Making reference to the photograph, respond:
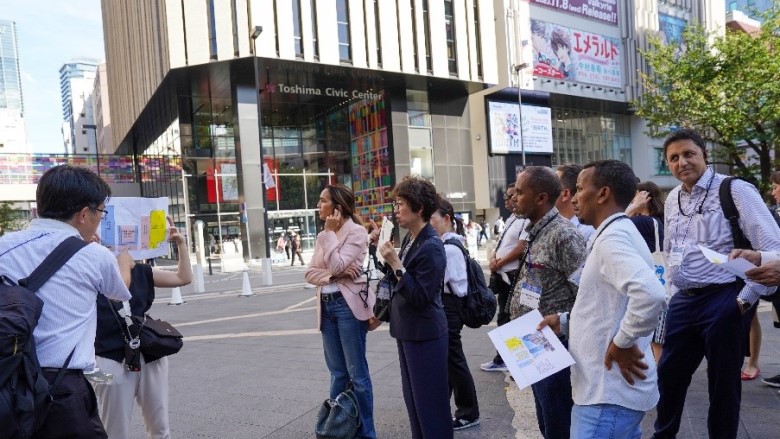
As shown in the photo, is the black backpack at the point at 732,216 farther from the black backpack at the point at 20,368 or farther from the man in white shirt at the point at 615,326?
the black backpack at the point at 20,368

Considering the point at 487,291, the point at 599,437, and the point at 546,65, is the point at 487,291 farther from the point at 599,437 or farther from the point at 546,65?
the point at 546,65

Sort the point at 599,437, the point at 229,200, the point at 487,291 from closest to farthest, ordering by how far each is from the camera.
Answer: the point at 599,437
the point at 487,291
the point at 229,200

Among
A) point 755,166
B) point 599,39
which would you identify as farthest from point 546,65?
point 755,166

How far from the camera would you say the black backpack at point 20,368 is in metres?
1.78

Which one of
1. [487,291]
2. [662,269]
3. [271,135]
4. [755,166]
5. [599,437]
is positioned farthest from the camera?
[271,135]

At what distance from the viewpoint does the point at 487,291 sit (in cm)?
416

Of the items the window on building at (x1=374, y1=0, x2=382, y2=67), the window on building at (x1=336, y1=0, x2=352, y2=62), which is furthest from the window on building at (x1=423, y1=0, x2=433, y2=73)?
the window on building at (x1=336, y1=0, x2=352, y2=62)

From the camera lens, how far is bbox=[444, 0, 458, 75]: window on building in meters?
31.1

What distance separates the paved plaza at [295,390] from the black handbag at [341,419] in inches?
15.7

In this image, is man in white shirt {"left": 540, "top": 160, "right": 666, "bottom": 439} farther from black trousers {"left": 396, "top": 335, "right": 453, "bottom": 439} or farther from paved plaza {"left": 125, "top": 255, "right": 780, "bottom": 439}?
paved plaza {"left": 125, "top": 255, "right": 780, "bottom": 439}

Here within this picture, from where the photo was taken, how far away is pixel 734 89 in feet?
67.5

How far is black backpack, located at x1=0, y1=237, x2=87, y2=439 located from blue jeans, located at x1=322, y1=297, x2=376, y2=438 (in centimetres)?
221

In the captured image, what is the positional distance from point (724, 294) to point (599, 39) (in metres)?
41.7

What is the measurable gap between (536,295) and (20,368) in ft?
7.18
